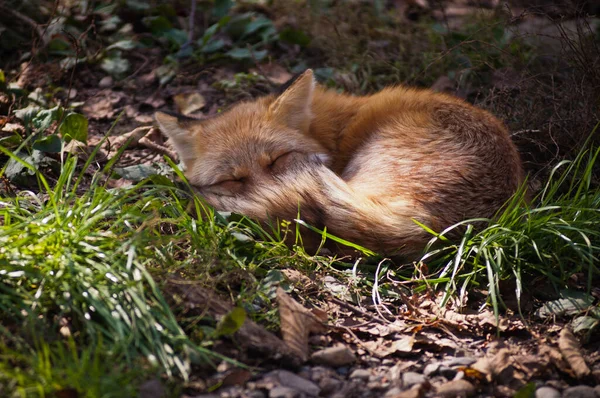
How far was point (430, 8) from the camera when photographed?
20.4 feet

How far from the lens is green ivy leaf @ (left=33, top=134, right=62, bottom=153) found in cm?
332

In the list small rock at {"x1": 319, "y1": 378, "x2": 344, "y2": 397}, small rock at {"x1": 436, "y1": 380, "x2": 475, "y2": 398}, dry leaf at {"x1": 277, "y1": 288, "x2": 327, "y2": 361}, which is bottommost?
small rock at {"x1": 436, "y1": 380, "x2": 475, "y2": 398}

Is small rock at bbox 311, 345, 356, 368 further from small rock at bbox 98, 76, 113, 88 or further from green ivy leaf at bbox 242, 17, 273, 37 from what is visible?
green ivy leaf at bbox 242, 17, 273, 37

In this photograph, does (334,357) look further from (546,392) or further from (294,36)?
(294,36)

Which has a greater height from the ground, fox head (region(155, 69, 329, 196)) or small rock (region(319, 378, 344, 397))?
fox head (region(155, 69, 329, 196))

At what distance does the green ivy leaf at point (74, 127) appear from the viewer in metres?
3.61

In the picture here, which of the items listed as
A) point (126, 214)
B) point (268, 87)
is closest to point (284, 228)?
point (126, 214)

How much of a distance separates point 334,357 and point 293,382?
0.78 ft

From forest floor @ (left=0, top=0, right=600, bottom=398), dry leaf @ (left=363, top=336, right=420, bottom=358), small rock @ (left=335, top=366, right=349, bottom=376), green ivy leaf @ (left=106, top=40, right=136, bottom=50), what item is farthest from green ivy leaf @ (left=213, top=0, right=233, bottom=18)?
small rock @ (left=335, top=366, right=349, bottom=376)

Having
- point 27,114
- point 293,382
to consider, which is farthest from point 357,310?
point 27,114

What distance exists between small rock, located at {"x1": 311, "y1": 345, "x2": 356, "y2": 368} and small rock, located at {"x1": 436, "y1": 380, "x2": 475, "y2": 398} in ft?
1.19

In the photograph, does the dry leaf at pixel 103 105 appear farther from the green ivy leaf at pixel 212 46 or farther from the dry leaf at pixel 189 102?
the green ivy leaf at pixel 212 46

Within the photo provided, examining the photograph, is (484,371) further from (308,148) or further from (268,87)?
(268,87)

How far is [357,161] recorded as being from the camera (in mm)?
3377
